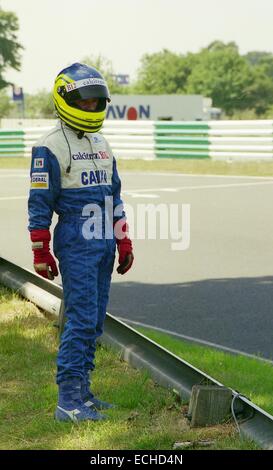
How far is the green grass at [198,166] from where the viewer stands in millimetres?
22500

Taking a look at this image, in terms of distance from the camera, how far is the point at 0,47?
78062mm

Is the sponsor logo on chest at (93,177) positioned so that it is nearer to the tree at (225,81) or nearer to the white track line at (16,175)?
the white track line at (16,175)

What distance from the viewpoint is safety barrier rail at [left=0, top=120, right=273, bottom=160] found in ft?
77.9

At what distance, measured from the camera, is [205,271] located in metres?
9.96

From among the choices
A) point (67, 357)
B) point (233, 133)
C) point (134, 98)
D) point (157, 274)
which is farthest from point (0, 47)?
point (67, 357)

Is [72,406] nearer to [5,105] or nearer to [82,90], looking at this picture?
[82,90]

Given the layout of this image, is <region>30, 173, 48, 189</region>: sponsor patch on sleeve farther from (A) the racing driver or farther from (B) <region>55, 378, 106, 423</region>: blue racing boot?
(B) <region>55, 378, 106, 423</region>: blue racing boot

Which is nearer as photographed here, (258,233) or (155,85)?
(258,233)

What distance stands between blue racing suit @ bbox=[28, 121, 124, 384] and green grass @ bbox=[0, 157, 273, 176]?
55.3 ft

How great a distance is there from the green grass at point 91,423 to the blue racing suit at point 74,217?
316 millimetres

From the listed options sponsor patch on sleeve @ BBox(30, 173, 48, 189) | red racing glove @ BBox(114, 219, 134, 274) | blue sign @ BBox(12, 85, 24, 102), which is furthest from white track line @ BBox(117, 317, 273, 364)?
blue sign @ BBox(12, 85, 24, 102)

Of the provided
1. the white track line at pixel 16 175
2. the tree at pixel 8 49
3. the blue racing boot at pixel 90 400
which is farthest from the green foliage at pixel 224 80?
the blue racing boot at pixel 90 400
